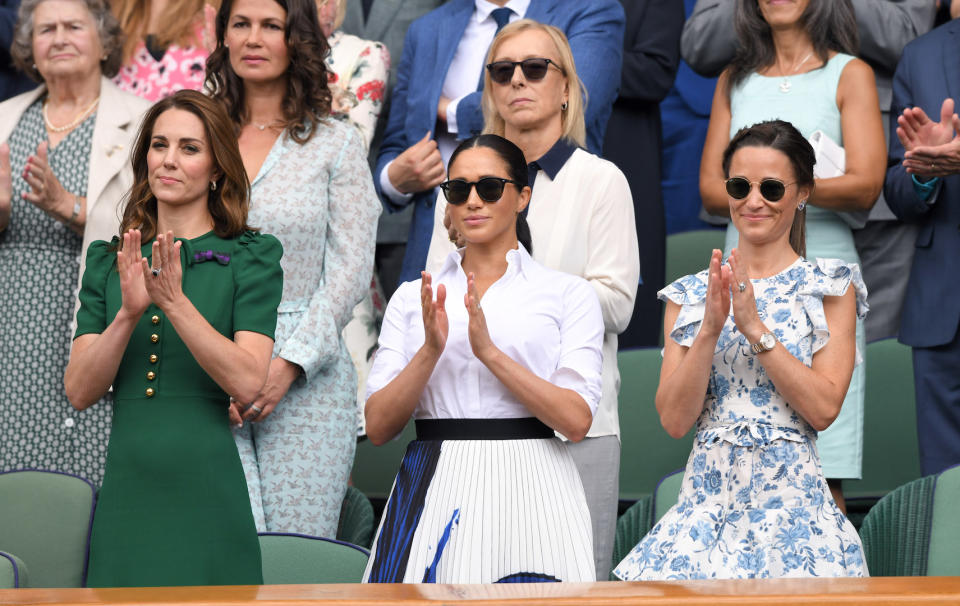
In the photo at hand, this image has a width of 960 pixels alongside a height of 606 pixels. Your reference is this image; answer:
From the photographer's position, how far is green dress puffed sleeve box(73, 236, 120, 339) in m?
3.18

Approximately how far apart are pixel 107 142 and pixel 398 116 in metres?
1.08

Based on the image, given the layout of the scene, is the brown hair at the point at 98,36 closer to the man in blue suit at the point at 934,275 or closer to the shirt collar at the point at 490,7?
the shirt collar at the point at 490,7

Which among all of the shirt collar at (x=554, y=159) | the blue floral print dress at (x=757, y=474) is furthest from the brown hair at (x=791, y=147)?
the shirt collar at (x=554, y=159)

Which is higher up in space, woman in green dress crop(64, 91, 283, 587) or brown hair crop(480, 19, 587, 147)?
brown hair crop(480, 19, 587, 147)

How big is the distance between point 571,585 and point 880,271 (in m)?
3.38

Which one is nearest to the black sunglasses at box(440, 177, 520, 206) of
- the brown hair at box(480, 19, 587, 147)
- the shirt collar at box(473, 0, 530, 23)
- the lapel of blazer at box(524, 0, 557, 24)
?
the brown hair at box(480, 19, 587, 147)

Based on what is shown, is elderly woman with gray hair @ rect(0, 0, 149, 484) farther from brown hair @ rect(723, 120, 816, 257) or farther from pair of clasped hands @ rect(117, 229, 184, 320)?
brown hair @ rect(723, 120, 816, 257)

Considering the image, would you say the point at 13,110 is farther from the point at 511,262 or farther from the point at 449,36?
the point at 511,262

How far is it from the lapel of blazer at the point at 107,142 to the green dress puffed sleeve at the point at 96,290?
121 cm

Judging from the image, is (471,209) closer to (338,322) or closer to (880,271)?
(338,322)

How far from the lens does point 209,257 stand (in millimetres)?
3225

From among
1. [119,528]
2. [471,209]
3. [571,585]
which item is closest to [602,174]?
[471,209]

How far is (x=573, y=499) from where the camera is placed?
3.03 m

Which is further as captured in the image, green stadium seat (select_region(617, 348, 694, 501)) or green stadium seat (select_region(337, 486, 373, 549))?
green stadium seat (select_region(617, 348, 694, 501))
